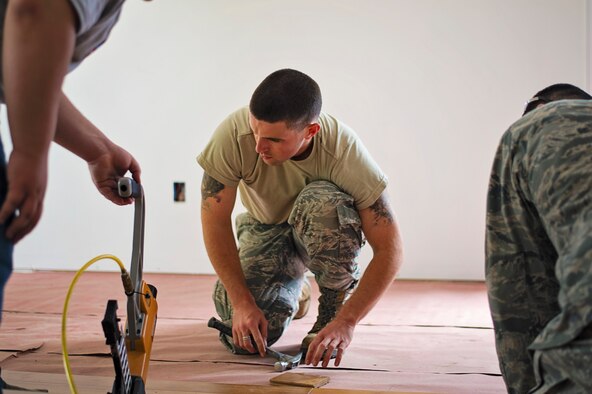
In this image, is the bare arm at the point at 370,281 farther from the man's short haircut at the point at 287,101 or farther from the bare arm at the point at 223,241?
the man's short haircut at the point at 287,101

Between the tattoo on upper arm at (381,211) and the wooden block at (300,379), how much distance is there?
1.68 feet

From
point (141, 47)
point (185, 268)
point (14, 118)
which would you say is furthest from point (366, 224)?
point (141, 47)

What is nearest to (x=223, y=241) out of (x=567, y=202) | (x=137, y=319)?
(x=137, y=319)

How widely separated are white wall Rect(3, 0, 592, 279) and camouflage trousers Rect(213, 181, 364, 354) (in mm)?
1910

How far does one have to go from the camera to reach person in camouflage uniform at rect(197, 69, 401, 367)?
211 centimetres

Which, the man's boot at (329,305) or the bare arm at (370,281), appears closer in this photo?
the bare arm at (370,281)

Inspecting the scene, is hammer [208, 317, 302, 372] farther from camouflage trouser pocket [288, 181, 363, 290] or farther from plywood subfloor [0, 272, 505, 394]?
camouflage trouser pocket [288, 181, 363, 290]

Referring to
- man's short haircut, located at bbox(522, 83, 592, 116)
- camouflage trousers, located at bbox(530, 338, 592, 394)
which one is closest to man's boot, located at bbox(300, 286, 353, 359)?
man's short haircut, located at bbox(522, 83, 592, 116)

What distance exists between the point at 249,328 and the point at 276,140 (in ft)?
1.71

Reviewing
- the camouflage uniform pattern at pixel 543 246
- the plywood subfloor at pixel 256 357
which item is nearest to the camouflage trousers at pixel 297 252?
the plywood subfloor at pixel 256 357

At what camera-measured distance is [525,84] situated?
164 inches

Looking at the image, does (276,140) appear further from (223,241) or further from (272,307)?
(272,307)

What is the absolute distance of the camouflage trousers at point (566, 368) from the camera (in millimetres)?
1079

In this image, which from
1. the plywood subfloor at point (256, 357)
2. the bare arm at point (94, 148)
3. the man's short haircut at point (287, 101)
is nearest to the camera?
the bare arm at point (94, 148)
